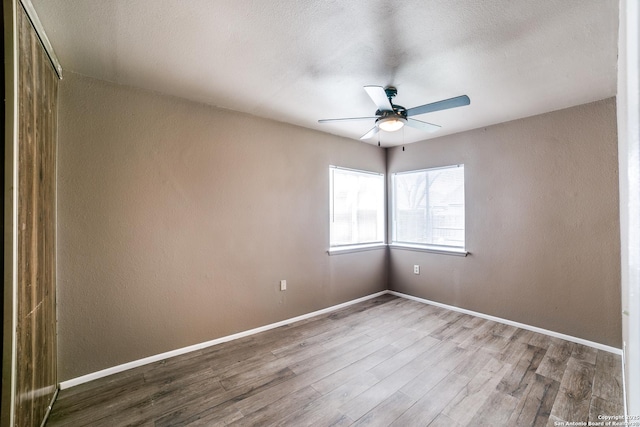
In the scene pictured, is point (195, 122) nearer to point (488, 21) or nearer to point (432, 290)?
point (488, 21)

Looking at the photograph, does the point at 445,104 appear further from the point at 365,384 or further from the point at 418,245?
the point at 418,245

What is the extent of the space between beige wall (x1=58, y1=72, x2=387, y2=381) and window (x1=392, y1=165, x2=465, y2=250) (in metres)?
1.57

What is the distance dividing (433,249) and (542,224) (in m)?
1.30

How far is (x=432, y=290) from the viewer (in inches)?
156

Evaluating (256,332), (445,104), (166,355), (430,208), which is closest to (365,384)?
(256,332)

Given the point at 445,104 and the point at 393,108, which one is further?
the point at 393,108

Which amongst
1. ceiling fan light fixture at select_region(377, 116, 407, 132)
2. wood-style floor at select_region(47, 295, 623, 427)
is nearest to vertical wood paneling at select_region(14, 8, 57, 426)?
wood-style floor at select_region(47, 295, 623, 427)

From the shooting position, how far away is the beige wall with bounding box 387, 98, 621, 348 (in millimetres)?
2652

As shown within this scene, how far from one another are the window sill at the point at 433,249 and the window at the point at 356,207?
0.31 metres

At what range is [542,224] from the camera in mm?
3025

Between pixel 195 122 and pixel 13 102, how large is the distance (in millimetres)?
1503

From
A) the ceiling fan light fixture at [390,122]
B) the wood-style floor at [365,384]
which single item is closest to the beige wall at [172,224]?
the wood-style floor at [365,384]

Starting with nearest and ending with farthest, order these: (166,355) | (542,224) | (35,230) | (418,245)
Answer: (35,230) < (166,355) < (542,224) < (418,245)

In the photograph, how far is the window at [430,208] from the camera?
377 cm
